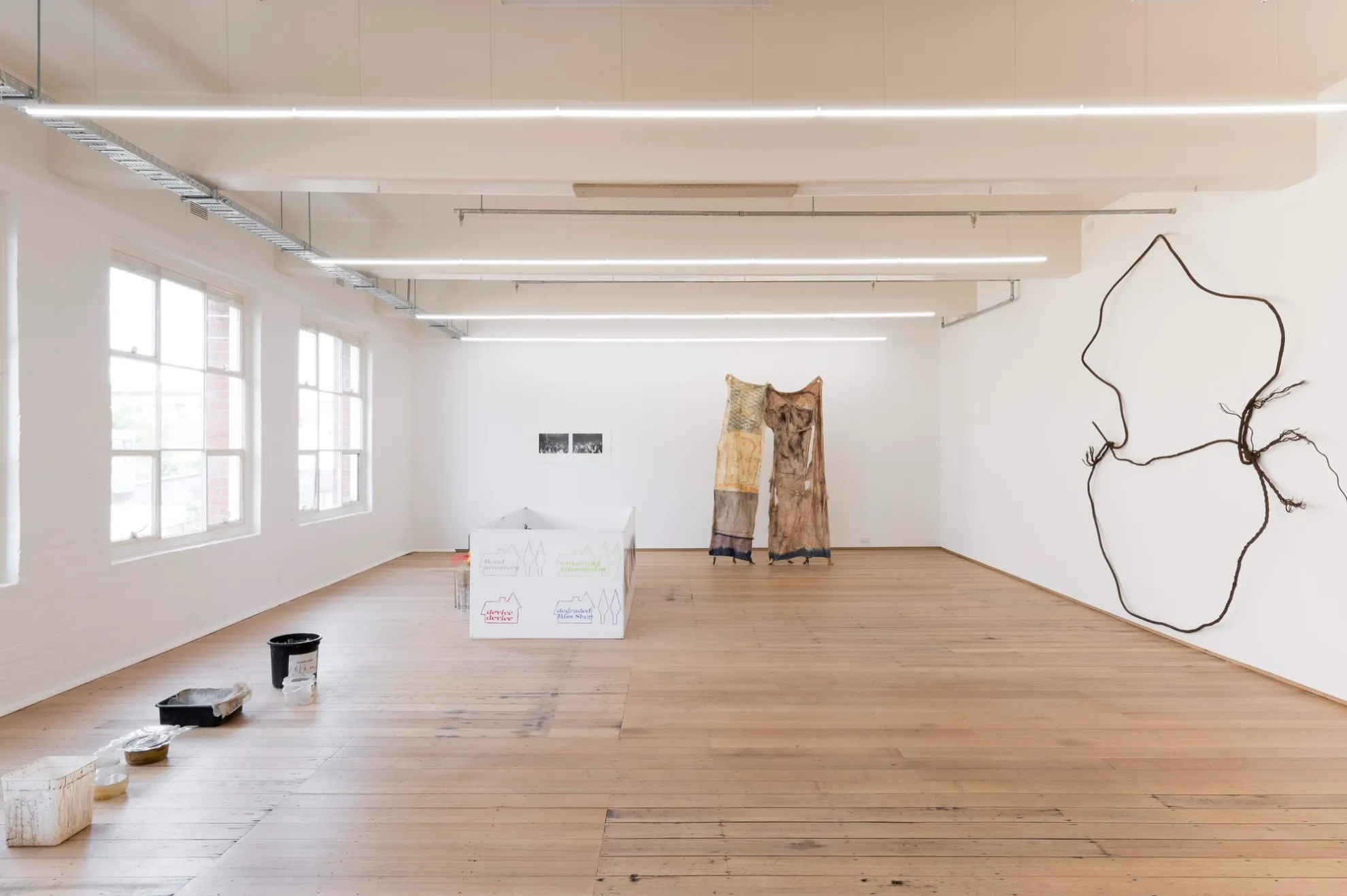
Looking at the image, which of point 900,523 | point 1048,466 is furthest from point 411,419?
point 1048,466

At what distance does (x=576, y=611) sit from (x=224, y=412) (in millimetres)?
3407

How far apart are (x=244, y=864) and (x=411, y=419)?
309 inches

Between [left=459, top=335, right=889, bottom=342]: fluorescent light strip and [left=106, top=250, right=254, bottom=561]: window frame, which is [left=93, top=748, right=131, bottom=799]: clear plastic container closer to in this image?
[left=106, top=250, right=254, bottom=561]: window frame

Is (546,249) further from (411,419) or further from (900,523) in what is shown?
(900,523)

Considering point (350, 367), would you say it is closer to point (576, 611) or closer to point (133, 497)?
point (133, 497)

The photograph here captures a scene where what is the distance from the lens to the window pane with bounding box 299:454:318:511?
7.25 meters

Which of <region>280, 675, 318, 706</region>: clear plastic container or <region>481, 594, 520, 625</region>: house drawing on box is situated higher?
<region>481, 594, 520, 625</region>: house drawing on box

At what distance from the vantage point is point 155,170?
12.7 ft

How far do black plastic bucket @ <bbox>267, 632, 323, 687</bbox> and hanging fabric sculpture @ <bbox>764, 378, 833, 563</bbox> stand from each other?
5.41 metres

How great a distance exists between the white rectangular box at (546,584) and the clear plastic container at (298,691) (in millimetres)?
1441

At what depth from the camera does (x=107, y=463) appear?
4.58 m

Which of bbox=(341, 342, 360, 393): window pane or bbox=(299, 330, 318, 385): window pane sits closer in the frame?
bbox=(299, 330, 318, 385): window pane

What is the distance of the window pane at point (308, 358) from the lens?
7.25 metres

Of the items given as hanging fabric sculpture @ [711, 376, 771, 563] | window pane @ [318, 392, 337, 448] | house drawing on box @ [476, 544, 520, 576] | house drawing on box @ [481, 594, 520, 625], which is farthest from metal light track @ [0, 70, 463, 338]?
hanging fabric sculpture @ [711, 376, 771, 563]
